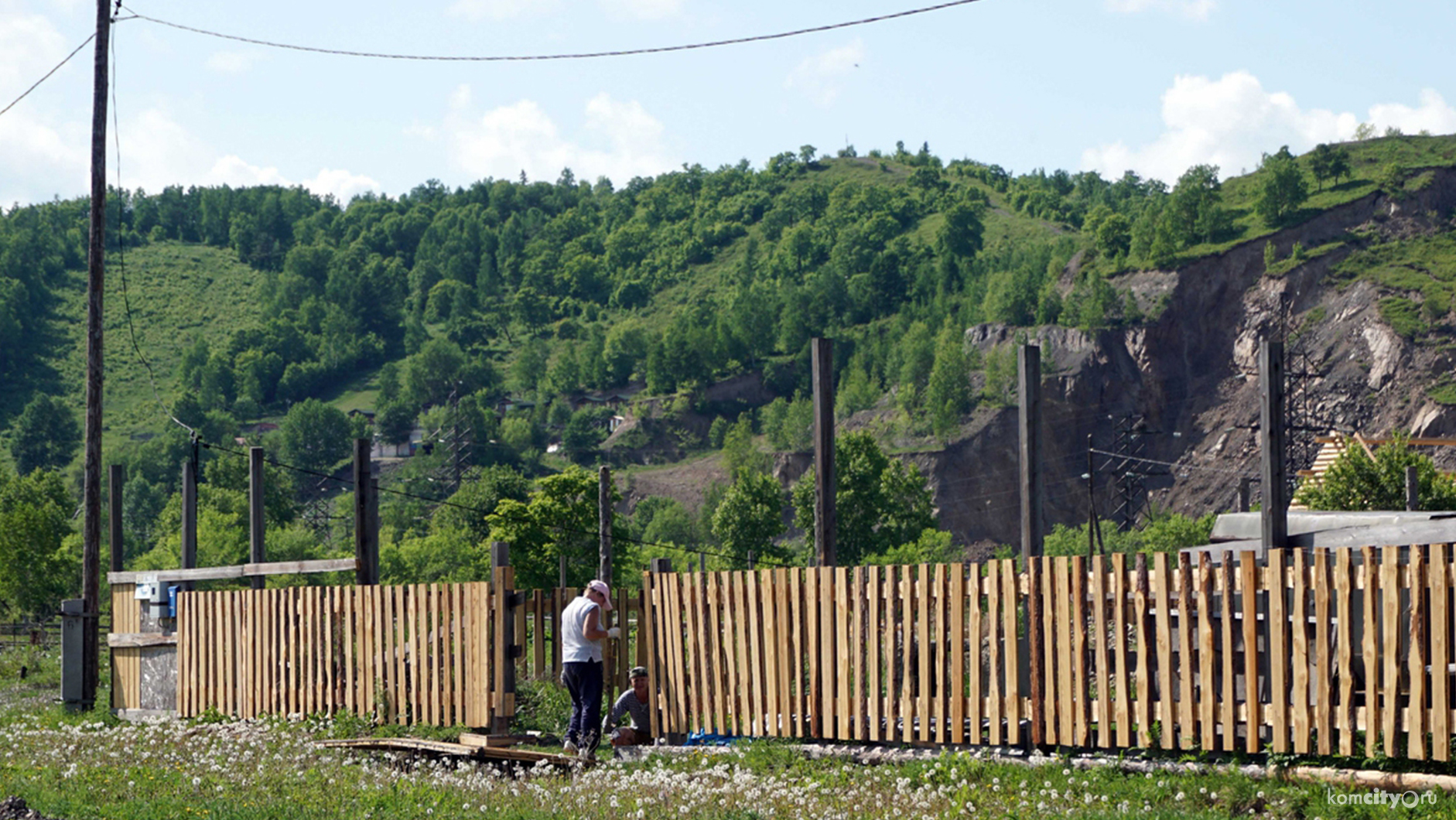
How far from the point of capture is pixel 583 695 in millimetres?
12562

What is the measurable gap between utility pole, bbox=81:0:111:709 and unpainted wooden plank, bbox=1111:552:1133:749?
14.3m

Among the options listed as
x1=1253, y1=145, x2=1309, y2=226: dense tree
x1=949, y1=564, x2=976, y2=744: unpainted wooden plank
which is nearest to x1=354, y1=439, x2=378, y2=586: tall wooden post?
x1=949, y1=564, x2=976, y2=744: unpainted wooden plank

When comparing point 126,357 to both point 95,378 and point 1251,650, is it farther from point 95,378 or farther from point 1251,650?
point 1251,650

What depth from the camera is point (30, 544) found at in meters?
60.2

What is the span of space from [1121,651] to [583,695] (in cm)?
484

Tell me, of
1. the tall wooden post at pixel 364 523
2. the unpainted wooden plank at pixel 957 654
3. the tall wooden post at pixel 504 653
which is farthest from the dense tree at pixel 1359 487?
the unpainted wooden plank at pixel 957 654

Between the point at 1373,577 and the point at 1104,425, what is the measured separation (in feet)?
379

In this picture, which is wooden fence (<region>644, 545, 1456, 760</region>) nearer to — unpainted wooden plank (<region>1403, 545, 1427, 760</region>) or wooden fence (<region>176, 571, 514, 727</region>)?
unpainted wooden plank (<region>1403, 545, 1427, 760</region>)

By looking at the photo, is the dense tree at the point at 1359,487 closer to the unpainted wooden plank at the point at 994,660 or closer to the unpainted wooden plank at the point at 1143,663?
the unpainted wooden plank at the point at 994,660

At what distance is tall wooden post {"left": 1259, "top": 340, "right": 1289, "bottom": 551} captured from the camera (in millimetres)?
10766

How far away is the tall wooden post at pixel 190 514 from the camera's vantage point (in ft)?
77.3

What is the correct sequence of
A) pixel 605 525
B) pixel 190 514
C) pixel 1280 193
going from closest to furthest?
pixel 190 514 → pixel 605 525 → pixel 1280 193

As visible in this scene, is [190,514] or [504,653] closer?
[504,653]

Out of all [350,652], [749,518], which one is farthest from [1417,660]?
[749,518]
